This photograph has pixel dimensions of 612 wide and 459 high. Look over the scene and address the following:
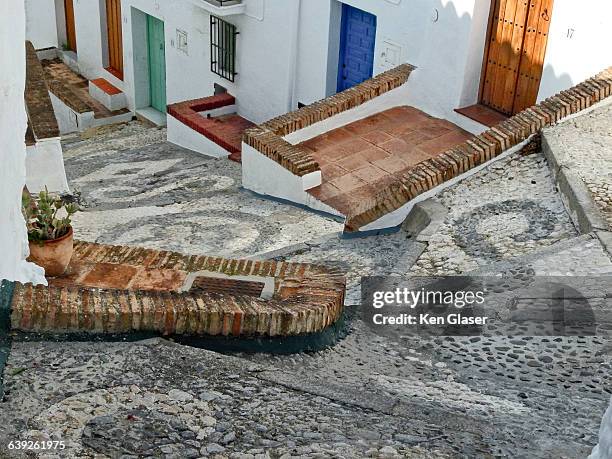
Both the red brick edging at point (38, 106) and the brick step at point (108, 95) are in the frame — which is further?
the brick step at point (108, 95)

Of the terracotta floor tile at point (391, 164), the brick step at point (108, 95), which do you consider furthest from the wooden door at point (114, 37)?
the terracotta floor tile at point (391, 164)

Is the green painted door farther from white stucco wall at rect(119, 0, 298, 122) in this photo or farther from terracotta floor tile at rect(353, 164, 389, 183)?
terracotta floor tile at rect(353, 164, 389, 183)

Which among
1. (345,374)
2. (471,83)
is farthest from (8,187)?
(471,83)

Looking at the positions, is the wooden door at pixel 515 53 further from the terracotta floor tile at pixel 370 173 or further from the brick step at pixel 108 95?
the brick step at pixel 108 95

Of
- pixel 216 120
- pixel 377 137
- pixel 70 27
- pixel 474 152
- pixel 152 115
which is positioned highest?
pixel 474 152

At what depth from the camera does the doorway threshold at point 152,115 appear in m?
17.3

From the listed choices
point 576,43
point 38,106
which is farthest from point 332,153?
point 38,106

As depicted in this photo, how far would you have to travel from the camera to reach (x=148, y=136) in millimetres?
15969

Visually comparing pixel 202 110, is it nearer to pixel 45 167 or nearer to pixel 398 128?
pixel 398 128

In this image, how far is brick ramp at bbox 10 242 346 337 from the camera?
16.7 ft

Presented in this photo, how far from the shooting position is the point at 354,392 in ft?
17.2

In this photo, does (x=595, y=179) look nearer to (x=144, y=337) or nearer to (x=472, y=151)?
(x=472, y=151)

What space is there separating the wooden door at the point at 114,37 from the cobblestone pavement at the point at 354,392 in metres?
12.3

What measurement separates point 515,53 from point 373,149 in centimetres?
214
